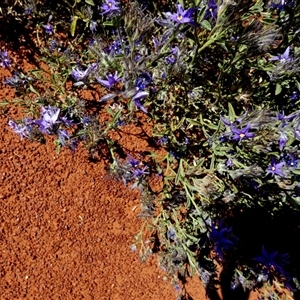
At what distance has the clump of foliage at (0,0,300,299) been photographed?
207 centimetres

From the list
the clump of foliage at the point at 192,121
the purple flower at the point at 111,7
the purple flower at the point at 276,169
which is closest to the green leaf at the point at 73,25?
the clump of foliage at the point at 192,121

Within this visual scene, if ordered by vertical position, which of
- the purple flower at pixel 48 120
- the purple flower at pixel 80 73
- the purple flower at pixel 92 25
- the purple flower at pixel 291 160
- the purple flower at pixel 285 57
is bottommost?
the purple flower at pixel 291 160

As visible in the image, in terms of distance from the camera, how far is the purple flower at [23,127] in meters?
2.63

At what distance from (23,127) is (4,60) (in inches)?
18.0

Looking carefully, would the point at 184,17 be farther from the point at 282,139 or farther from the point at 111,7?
the point at 282,139

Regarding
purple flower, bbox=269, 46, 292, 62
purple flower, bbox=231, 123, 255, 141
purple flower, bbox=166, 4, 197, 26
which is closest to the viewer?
purple flower, bbox=166, 4, 197, 26

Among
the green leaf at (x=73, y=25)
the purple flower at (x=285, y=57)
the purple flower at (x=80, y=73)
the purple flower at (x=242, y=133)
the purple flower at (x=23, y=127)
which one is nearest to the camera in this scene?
the purple flower at (x=242, y=133)

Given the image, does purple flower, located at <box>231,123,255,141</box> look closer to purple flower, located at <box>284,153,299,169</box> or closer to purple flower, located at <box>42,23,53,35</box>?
purple flower, located at <box>284,153,299,169</box>

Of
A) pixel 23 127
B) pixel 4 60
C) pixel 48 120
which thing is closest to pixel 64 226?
pixel 23 127

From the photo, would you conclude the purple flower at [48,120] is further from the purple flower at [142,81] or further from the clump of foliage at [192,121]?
the purple flower at [142,81]

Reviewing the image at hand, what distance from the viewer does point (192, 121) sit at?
8.18 ft

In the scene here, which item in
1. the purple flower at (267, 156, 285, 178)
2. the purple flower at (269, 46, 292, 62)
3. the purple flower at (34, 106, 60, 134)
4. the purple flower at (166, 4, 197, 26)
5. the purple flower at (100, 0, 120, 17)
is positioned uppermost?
the purple flower at (166, 4, 197, 26)

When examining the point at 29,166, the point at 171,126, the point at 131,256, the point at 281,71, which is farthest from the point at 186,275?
the point at 281,71

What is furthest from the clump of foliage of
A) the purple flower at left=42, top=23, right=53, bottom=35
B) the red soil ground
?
the red soil ground
